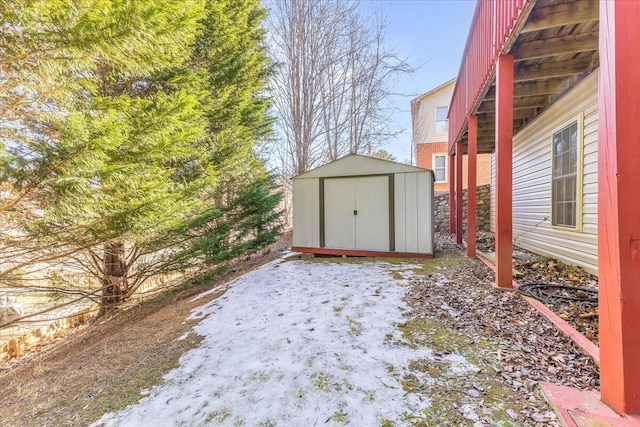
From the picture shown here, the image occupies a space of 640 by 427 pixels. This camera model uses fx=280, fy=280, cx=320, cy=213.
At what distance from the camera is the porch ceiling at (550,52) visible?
8.84 ft

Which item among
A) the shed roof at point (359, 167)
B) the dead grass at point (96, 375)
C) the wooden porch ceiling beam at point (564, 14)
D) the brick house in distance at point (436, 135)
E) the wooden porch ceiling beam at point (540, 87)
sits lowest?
Answer: the dead grass at point (96, 375)

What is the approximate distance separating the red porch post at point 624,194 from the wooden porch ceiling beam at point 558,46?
7.39 ft

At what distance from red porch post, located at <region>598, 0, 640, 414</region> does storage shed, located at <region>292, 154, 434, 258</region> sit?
422 cm

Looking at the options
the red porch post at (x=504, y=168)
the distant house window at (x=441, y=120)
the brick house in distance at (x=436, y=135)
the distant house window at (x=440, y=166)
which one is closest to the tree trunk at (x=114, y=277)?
the red porch post at (x=504, y=168)

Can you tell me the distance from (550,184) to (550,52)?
279 cm

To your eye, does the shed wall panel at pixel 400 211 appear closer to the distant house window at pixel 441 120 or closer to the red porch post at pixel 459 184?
the red porch post at pixel 459 184

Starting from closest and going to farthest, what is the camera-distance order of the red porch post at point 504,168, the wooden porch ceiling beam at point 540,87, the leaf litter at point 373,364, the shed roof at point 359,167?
1. the leaf litter at point 373,364
2. the red porch post at point 504,168
3. the wooden porch ceiling beam at point 540,87
4. the shed roof at point 359,167

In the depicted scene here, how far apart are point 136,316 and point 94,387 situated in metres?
2.83

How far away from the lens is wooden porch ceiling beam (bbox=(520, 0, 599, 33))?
8.71 ft

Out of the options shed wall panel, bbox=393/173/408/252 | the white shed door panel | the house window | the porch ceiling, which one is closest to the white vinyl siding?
the house window

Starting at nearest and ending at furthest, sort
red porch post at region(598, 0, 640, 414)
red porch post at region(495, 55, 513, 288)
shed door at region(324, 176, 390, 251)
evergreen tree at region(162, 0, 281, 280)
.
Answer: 1. red porch post at region(598, 0, 640, 414)
2. red porch post at region(495, 55, 513, 288)
3. shed door at region(324, 176, 390, 251)
4. evergreen tree at region(162, 0, 281, 280)

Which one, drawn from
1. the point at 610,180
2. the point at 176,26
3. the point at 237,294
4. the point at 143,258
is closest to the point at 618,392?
the point at 610,180

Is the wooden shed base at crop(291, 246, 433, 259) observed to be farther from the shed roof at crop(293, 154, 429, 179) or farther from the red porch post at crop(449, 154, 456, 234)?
the red porch post at crop(449, 154, 456, 234)

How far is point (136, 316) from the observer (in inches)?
194
